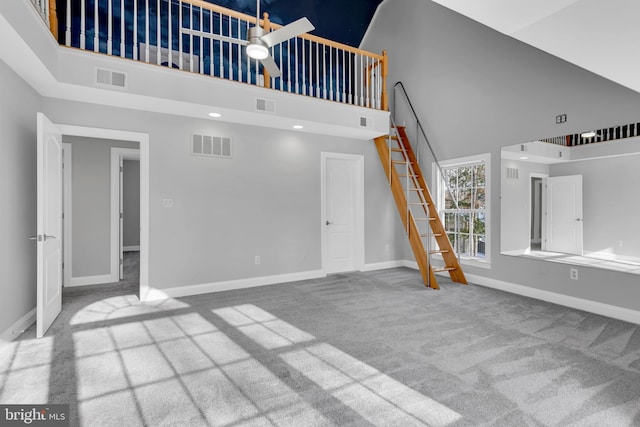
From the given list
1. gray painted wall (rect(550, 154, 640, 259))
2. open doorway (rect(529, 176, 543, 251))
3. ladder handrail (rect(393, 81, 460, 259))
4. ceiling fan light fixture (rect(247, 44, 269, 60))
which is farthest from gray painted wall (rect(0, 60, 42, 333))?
gray painted wall (rect(550, 154, 640, 259))

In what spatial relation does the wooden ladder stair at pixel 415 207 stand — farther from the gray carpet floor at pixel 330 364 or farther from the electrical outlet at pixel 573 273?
the electrical outlet at pixel 573 273

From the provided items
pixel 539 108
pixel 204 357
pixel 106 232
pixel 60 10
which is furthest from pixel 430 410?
pixel 60 10

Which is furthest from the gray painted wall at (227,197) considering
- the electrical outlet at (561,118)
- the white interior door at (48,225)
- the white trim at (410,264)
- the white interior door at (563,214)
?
the white interior door at (563,214)

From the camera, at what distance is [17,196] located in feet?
10.4

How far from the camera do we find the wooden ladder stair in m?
5.13

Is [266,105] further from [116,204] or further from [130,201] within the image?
[130,201]

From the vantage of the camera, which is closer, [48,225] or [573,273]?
[48,225]

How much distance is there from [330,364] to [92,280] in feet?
15.0

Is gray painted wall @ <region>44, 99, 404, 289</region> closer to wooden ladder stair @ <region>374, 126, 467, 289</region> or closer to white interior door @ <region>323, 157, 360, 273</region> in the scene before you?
white interior door @ <region>323, 157, 360, 273</region>

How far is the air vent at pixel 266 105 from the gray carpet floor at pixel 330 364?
8.49 feet

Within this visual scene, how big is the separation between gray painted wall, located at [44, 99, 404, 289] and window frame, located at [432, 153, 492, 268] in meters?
1.44

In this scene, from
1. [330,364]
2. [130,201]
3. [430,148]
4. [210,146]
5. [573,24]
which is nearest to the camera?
[573,24]

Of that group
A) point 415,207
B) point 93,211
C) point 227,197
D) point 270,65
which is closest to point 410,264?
point 415,207

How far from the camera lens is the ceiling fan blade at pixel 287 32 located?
2.62 metres
